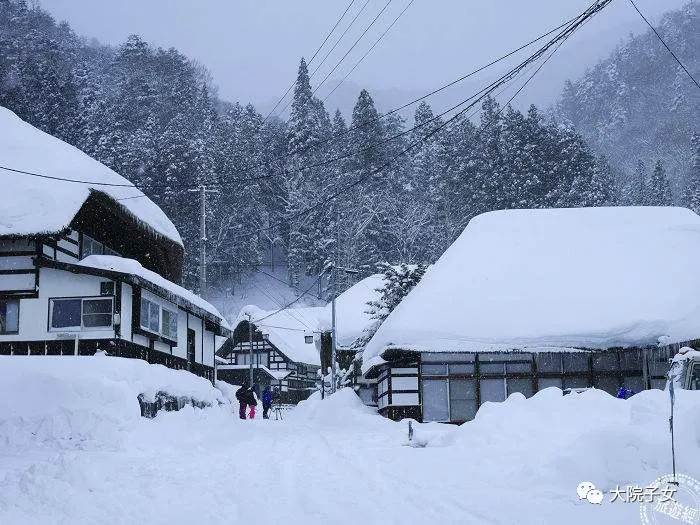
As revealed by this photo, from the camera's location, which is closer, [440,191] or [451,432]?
[451,432]

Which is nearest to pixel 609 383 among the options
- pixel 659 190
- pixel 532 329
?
pixel 532 329

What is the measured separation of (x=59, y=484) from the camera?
24.1ft

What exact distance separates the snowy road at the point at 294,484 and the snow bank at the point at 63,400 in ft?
1.02

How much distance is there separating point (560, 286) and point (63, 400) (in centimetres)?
1555

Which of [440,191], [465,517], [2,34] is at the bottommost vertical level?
[465,517]

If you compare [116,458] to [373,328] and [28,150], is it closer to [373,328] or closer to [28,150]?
[28,150]

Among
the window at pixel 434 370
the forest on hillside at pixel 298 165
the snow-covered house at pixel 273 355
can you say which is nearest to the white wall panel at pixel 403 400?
the window at pixel 434 370

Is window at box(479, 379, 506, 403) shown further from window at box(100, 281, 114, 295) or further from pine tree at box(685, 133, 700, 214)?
pine tree at box(685, 133, 700, 214)

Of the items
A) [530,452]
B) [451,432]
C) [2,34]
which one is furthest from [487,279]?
[2,34]

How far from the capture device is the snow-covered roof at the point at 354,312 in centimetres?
3722

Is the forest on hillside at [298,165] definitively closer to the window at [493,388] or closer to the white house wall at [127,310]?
the white house wall at [127,310]

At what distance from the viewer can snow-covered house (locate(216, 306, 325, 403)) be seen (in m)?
54.3

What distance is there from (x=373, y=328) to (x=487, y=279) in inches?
307

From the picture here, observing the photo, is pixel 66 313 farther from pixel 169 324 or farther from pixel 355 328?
pixel 355 328
